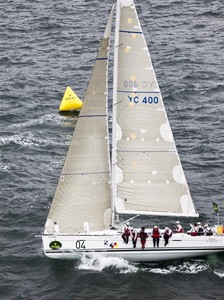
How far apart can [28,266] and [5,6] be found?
6572 centimetres

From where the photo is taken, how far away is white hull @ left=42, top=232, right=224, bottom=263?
56.7m

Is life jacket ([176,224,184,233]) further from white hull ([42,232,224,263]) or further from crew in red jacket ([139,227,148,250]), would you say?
crew in red jacket ([139,227,148,250])

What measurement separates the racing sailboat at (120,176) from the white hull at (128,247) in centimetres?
6

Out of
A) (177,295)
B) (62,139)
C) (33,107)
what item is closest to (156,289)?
(177,295)

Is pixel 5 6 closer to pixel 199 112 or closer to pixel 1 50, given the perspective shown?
pixel 1 50

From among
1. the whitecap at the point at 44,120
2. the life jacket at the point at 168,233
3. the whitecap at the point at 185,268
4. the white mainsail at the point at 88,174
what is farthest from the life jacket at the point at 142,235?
the whitecap at the point at 44,120

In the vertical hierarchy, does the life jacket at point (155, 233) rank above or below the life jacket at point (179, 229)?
above

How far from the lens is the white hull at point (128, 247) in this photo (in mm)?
56688

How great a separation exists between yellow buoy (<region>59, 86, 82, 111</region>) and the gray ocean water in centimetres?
106

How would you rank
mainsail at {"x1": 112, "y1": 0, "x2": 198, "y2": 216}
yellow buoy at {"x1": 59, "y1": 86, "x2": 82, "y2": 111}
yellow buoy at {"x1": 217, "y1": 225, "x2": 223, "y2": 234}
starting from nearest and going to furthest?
mainsail at {"x1": 112, "y1": 0, "x2": 198, "y2": 216}, yellow buoy at {"x1": 217, "y1": 225, "x2": 223, "y2": 234}, yellow buoy at {"x1": 59, "y1": 86, "x2": 82, "y2": 111}

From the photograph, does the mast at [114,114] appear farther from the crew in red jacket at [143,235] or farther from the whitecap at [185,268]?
the whitecap at [185,268]

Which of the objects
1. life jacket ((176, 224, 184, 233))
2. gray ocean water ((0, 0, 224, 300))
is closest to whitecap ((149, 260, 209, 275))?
gray ocean water ((0, 0, 224, 300))

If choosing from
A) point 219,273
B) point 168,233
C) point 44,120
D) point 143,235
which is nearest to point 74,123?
point 44,120

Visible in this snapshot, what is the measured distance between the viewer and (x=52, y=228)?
57.3 meters
